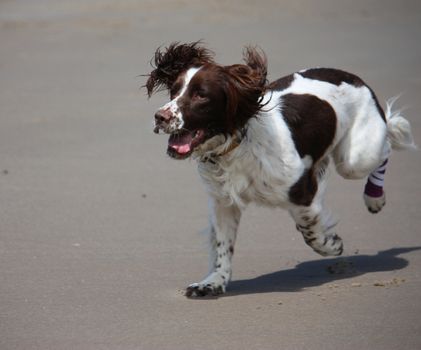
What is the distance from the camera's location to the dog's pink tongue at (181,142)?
547 centimetres

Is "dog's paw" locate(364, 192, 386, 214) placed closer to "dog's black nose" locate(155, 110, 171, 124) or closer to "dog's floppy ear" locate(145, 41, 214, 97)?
"dog's floppy ear" locate(145, 41, 214, 97)

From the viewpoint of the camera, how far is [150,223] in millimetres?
7441

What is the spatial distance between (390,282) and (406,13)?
35.3ft

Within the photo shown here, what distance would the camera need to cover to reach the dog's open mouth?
5.47 meters

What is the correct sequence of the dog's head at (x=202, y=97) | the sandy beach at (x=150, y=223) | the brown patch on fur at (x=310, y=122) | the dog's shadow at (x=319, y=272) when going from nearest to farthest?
the sandy beach at (x=150, y=223), the dog's head at (x=202, y=97), the dog's shadow at (x=319, y=272), the brown patch on fur at (x=310, y=122)

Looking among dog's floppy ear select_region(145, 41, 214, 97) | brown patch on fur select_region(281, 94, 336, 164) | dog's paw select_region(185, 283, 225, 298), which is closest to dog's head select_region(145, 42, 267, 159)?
dog's floppy ear select_region(145, 41, 214, 97)

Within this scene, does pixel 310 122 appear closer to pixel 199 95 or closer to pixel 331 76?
pixel 331 76

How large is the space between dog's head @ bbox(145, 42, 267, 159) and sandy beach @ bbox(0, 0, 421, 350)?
37.7 inches

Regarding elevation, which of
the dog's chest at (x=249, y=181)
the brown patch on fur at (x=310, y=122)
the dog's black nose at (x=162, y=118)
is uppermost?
the dog's black nose at (x=162, y=118)

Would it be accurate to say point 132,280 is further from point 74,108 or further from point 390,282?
point 74,108

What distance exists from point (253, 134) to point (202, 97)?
0.46 metres

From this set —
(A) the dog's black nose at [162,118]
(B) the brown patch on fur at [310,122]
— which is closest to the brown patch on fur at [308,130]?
(B) the brown patch on fur at [310,122]

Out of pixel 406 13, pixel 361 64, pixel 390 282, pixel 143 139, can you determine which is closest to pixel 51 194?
pixel 143 139

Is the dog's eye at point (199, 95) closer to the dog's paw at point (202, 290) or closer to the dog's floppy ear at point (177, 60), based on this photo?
the dog's floppy ear at point (177, 60)
